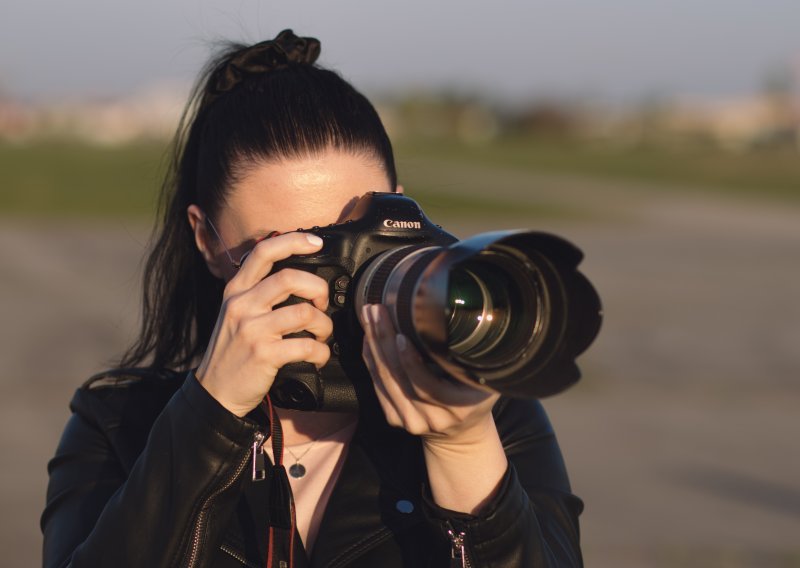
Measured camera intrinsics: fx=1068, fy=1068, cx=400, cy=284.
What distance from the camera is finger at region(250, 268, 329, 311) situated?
4.99 feet

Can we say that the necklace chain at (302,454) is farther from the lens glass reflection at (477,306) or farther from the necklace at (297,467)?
the lens glass reflection at (477,306)

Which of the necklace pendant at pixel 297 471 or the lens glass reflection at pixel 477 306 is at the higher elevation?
the lens glass reflection at pixel 477 306

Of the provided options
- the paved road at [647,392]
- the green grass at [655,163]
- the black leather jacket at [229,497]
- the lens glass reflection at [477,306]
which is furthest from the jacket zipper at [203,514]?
the green grass at [655,163]

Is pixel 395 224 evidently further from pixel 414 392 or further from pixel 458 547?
pixel 458 547

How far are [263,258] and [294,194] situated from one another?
9.3 inches

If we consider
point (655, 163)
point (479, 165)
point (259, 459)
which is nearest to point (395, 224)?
point (259, 459)

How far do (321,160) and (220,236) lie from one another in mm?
251

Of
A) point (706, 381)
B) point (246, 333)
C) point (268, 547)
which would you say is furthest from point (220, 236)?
point (706, 381)

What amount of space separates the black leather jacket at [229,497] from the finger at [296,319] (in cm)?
15

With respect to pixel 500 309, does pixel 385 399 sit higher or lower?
lower

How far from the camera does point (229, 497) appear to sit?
1.58 m

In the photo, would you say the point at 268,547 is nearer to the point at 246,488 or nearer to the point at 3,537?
the point at 246,488

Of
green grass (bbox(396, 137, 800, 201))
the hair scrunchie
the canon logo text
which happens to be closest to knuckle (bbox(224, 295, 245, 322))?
the canon logo text

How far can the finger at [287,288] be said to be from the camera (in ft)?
4.99
